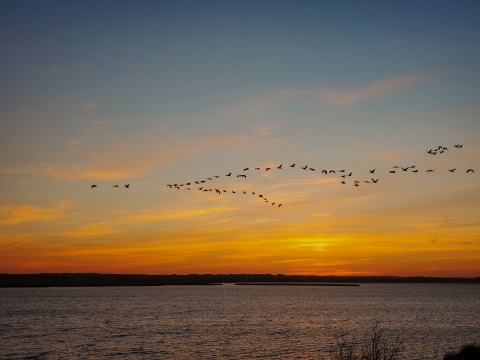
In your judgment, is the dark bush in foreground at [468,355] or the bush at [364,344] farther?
the bush at [364,344]

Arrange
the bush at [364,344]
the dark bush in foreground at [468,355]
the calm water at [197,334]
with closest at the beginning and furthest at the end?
the dark bush in foreground at [468,355] → the bush at [364,344] → the calm water at [197,334]

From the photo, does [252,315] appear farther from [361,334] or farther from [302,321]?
[361,334]

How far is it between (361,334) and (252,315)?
3010 cm

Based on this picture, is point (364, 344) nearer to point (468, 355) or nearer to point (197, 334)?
point (468, 355)

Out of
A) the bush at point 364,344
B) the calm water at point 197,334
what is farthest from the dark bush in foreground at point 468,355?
the calm water at point 197,334

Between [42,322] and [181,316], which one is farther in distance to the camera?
[181,316]

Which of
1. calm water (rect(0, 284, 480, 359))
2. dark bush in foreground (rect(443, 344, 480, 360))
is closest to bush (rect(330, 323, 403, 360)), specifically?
calm water (rect(0, 284, 480, 359))

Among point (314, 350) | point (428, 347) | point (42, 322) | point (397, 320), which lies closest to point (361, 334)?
point (428, 347)

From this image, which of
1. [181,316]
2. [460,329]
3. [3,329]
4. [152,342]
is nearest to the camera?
[152,342]

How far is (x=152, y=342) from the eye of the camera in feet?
181

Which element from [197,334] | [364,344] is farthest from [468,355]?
[197,334]

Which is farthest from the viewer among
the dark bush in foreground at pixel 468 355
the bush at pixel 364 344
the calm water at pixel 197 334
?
the calm water at pixel 197 334

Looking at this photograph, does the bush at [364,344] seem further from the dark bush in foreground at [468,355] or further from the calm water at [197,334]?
the dark bush in foreground at [468,355]

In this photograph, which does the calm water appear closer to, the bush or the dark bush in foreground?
the bush
